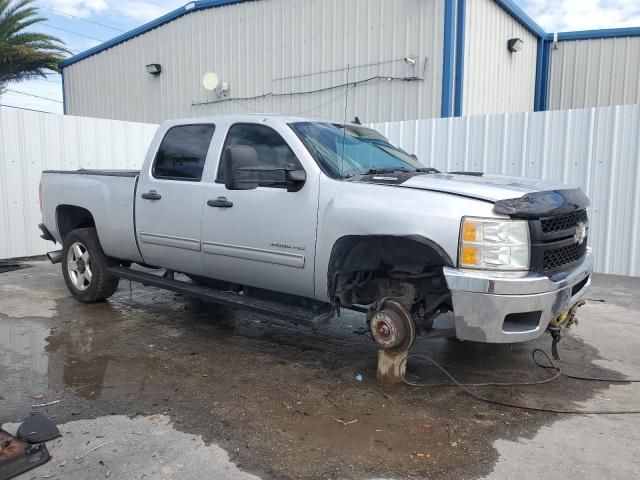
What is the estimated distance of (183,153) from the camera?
5.23m

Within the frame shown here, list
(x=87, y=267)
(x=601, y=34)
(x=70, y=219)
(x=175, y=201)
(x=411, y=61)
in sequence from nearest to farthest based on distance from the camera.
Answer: (x=175, y=201), (x=87, y=267), (x=70, y=219), (x=411, y=61), (x=601, y=34)

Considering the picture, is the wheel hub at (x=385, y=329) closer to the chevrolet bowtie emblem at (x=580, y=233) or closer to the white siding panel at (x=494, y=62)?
the chevrolet bowtie emblem at (x=580, y=233)

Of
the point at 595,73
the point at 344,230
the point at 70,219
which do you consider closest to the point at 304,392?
the point at 344,230

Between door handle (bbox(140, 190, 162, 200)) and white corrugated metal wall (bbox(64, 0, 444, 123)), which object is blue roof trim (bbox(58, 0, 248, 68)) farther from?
door handle (bbox(140, 190, 162, 200))

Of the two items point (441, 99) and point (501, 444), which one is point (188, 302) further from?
point (441, 99)

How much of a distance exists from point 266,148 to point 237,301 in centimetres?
132

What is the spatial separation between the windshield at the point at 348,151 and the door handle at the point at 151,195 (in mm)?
1600

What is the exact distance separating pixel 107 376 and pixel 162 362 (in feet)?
1.52

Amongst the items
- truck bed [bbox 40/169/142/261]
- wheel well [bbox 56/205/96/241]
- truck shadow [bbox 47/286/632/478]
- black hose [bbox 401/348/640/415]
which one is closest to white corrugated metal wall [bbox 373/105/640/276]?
truck shadow [bbox 47/286/632/478]

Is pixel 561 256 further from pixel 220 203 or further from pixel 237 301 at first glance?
pixel 220 203

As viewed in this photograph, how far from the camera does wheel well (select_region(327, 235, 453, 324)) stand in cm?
381

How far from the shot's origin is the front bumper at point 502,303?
3343mm

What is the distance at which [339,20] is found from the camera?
1230 cm

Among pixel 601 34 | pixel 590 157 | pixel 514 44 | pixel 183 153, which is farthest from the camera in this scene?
pixel 601 34
